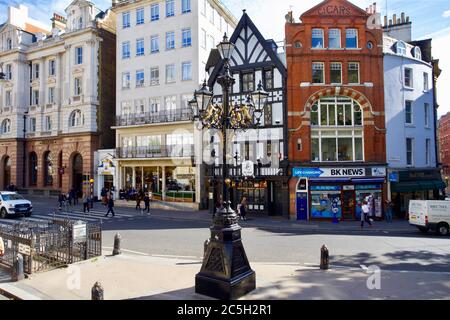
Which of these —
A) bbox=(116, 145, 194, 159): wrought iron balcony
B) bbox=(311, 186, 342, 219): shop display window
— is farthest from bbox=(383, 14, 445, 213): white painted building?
bbox=(116, 145, 194, 159): wrought iron balcony

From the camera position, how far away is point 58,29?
126ft

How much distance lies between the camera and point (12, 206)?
21406 millimetres

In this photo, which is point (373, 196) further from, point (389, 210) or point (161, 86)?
point (161, 86)

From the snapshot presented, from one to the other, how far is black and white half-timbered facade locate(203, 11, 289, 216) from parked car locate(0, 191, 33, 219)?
1422 centimetres

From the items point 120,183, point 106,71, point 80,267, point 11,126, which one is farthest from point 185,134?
point 11,126

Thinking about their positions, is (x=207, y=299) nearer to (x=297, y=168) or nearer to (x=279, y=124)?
(x=297, y=168)

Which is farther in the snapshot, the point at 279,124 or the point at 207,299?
the point at 279,124

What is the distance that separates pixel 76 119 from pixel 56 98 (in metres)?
4.89

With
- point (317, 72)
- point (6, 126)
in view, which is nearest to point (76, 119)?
point (6, 126)

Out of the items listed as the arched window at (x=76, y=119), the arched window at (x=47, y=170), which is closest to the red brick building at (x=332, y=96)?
the arched window at (x=76, y=119)

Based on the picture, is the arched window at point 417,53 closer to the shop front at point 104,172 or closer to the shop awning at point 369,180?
the shop awning at point 369,180

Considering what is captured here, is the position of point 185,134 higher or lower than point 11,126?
lower

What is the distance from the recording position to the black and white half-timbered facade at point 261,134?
23.5m

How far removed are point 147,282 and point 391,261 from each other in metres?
8.34
